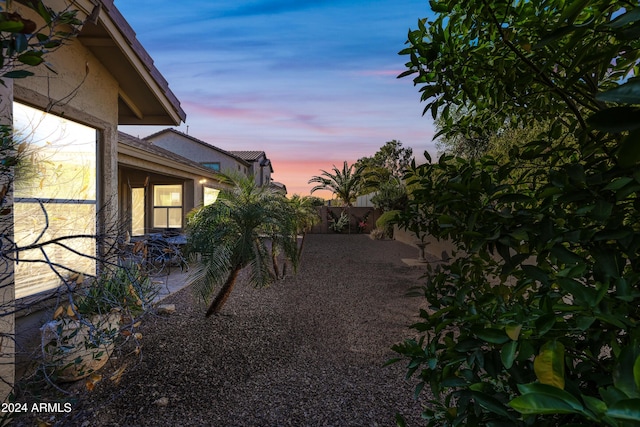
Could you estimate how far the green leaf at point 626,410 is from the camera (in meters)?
0.48

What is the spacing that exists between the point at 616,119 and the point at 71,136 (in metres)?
5.88

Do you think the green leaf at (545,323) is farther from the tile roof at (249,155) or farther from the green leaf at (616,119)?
the tile roof at (249,155)

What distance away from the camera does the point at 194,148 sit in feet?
82.2

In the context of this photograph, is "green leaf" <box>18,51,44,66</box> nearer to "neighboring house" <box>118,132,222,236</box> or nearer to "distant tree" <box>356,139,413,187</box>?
"neighboring house" <box>118,132,222,236</box>

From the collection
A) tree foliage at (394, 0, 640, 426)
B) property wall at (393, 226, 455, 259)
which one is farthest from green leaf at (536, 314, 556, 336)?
property wall at (393, 226, 455, 259)

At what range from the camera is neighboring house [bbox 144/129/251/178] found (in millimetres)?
24953

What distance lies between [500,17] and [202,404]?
12.6ft

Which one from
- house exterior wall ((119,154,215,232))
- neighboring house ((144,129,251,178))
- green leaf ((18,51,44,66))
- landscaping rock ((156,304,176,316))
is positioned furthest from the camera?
neighboring house ((144,129,251,178))

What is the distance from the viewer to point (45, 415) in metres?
3.17

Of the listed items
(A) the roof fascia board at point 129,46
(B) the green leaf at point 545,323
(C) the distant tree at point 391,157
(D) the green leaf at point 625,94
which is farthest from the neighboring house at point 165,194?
(C) the distant tree at point 391,157

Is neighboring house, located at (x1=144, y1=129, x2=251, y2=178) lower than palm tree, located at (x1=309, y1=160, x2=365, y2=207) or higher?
higher

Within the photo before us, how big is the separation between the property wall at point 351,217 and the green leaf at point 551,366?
22.8 metres

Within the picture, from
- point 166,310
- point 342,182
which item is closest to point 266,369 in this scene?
point 166,310

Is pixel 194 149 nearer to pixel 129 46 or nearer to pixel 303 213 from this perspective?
pixel 303 213
